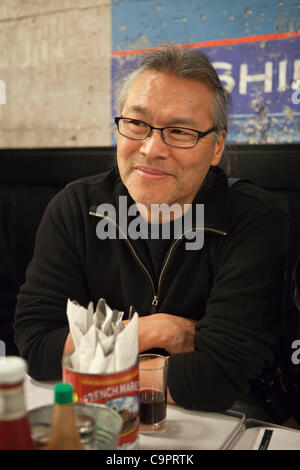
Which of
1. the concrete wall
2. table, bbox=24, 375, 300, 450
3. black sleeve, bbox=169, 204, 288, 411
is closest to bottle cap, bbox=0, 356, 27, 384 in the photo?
table, bbox=24, 375, 300, 450

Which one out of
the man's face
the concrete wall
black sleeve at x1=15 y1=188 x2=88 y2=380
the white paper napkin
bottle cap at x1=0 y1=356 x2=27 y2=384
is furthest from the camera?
the concrete wall

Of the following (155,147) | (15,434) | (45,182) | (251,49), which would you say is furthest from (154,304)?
(45,182)

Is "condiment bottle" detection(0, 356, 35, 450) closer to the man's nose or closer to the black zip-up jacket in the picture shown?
the black zip-up jacket

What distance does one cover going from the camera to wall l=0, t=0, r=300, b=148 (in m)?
2.14

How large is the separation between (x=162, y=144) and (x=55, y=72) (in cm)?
164

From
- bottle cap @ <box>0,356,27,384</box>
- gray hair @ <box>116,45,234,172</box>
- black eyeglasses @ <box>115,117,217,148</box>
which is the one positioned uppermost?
gray hair @ <box>116,45,234,172</box>

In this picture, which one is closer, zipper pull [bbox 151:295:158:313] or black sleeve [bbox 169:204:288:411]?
black sleeve [bbox 169:204:288:411]

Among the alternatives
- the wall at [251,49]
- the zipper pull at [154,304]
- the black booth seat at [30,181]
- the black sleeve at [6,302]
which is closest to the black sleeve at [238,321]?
the zipper pull at [154,304]

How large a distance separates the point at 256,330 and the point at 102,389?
66 cm

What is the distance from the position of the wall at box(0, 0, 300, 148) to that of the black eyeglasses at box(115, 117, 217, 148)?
719 mm

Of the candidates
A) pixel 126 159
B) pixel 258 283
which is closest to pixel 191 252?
pixel 258 283

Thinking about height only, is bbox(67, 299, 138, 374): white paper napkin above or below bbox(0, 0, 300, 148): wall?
below

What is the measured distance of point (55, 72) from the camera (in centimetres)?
278
